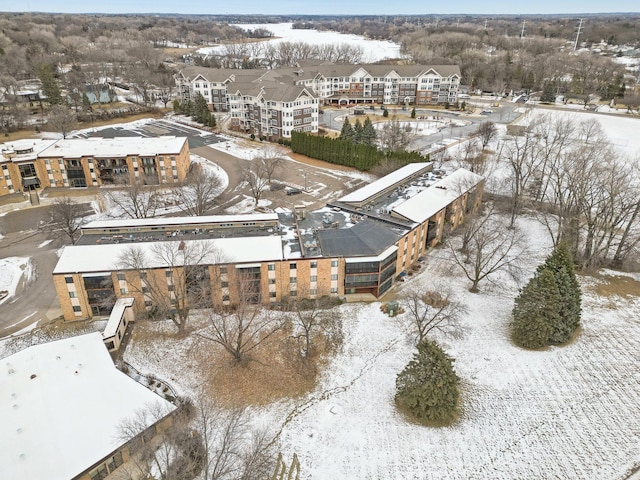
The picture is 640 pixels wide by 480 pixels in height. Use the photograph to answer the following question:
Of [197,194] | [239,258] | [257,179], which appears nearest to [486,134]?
[257,179]

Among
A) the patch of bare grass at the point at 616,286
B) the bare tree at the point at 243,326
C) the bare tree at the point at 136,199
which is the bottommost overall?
the patch of bare grass at the point at 616,286

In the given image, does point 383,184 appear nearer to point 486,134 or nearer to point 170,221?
point 170,221

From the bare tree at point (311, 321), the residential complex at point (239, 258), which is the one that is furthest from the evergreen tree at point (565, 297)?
the bare tree at point (311, 321)

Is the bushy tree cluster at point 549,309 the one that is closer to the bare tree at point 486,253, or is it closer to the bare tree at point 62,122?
the bare tree at point 486,253

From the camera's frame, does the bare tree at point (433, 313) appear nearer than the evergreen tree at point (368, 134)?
Yes

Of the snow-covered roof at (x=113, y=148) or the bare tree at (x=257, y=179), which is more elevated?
the snow-covered roof at (x=113, y=148)

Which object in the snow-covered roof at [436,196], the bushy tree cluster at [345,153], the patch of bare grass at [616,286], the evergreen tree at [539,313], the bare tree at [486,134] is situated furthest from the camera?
the bare tree at [486,134]

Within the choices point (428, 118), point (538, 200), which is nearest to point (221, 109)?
point (428, 118)

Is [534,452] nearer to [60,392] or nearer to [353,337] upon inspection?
[353,337]
